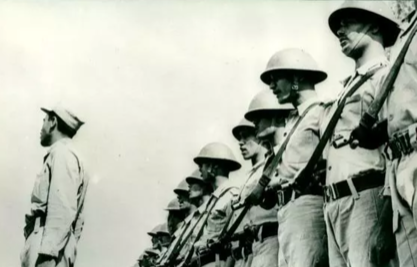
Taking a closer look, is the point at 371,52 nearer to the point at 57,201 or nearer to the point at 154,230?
the point at 57,201

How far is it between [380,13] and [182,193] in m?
2.94

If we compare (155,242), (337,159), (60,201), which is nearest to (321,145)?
(337,159)

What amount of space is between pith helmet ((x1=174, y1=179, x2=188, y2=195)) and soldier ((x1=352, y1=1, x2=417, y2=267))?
2.51 metres

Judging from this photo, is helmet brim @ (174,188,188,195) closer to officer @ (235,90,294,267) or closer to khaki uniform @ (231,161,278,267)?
officer @ (235,90,294,267)

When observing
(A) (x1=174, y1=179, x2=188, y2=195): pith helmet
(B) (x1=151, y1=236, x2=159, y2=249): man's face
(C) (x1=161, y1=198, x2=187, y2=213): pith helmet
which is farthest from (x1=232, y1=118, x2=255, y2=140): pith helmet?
(B) (x1=151, y1=236, x2=159, y2=249): man's face

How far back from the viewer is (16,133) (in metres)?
4.30

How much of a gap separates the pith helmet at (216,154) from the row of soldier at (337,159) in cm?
2

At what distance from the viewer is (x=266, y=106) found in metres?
4.12

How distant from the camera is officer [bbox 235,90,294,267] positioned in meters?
3.95

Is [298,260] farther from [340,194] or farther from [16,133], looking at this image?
[16,133]

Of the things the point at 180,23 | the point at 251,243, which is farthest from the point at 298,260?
the point at 180,23

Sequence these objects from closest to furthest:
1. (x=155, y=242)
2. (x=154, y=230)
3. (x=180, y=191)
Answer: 1. (x=180, y=191)
2. (x=154, y=230)
3. (x=155, y=242)

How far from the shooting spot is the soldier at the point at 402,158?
8.41 ft

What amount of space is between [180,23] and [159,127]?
25.6 inches
